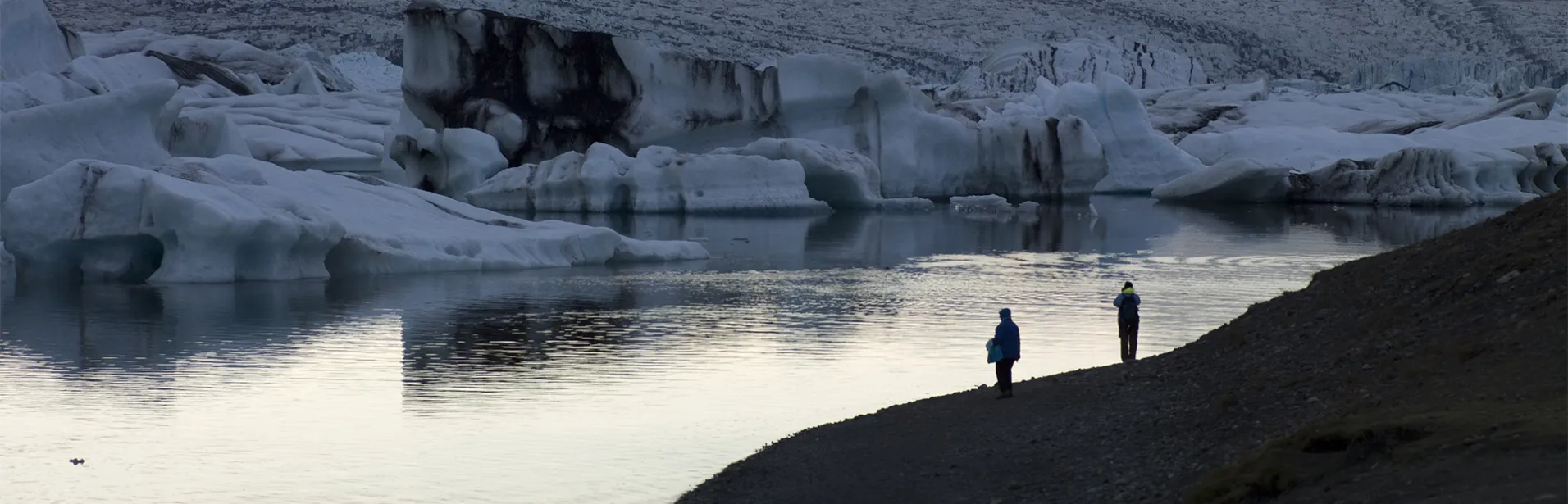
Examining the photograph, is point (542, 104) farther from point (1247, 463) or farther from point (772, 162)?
point (1247, 463)

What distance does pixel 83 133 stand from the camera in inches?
810

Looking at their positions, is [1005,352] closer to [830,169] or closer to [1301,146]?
[830,169]

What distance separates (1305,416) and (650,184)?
79.4ft

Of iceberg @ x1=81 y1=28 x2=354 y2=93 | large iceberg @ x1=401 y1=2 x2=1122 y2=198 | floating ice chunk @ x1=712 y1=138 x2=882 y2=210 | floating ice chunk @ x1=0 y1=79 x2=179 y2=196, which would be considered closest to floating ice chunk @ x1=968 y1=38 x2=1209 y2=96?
iceberg @ x1=81 y1=28 x2=354 y2=93

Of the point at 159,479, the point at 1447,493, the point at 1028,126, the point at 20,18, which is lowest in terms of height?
the point at 159,479

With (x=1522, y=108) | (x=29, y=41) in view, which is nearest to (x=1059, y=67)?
(x=1522, y=108)

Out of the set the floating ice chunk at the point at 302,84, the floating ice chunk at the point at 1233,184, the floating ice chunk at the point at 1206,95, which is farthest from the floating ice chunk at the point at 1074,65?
the floating ice chunk at the point at 302,84

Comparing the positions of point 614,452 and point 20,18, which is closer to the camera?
point 614,452

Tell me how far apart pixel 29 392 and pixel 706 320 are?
5648 mm

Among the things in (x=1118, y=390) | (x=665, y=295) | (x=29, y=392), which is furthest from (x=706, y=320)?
(x=1118, y=390)

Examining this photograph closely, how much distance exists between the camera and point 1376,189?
3525 cm

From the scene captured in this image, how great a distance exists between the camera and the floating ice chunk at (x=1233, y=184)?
35406mm

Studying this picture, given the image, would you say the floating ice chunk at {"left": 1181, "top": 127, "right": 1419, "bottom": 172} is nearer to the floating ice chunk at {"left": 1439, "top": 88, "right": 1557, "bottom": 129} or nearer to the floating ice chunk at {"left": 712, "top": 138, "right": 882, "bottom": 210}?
the floating ice chunk at {"left": 1439, "top": 88, "right": 1557, "bottom": 129}

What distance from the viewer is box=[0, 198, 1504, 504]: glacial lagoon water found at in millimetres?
8289
